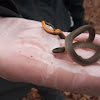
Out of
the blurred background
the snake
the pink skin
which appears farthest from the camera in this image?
the blurred background

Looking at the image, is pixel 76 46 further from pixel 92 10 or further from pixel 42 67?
pixel 92 10

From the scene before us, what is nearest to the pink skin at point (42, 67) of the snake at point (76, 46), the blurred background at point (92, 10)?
the snake at point (76, 46)

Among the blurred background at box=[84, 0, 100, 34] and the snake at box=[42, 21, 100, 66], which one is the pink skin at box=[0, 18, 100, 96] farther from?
the blurred background at box=[84, 0, 100, 34]

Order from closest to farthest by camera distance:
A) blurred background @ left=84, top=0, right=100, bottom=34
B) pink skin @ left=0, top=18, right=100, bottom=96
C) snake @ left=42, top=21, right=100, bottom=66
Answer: pink skin @ left=0, top=18, right=100, bottom=96 < snake @ left=42, top=21, right=100, bottom=66 < blurred background @ left=84, top=0, right=100, bottom=34

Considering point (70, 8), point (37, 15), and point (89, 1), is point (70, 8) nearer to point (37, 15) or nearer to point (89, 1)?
point (37, 15)

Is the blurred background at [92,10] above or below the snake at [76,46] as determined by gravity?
below

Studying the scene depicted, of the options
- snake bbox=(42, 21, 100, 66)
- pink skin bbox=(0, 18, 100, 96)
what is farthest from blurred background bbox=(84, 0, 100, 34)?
pink skin bbox=(0, 18, 100, 96)

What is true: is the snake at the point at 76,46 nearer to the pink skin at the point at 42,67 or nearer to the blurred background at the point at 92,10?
the pink skin at the point at 42,67

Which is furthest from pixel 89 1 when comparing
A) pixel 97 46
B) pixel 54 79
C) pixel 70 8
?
pixel 54 79
